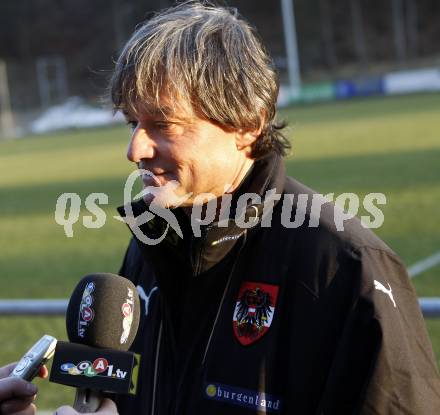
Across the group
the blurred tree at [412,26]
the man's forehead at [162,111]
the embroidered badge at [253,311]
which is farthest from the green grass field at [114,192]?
the blurred tree at [412,26]

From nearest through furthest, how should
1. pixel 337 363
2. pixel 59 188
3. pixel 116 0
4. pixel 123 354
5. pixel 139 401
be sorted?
pixel 123 354 → pixel 337 363 → pixel 139 401 → pixel 59 188 → pixel 116 0

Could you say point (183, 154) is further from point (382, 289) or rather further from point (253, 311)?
point (382, 289)

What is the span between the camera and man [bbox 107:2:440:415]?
229cm

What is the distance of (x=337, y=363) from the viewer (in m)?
2.29

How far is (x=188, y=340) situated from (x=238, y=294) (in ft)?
0.69

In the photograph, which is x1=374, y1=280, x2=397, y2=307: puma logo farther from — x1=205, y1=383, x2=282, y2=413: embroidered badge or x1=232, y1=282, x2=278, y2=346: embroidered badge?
x1=205, y1=383, x2=282, y2=413: embroidered badge

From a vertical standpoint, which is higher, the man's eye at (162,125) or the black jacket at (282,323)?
the man's eye at (162,125)

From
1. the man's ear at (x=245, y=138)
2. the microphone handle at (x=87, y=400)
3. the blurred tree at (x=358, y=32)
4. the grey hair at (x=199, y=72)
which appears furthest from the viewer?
the blurred tree at (x=358, y=32)

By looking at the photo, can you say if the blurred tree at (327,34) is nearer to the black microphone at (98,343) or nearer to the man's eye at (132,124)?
the man's eye at (132,124)

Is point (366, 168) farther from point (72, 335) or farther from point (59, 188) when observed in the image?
point (72, 335)

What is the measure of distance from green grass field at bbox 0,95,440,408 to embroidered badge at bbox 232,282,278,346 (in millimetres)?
824

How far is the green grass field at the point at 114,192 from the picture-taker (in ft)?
30.4

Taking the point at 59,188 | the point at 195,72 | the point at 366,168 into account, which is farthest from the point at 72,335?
the point at 59,188

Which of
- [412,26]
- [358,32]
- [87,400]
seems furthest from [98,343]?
[358,32]
